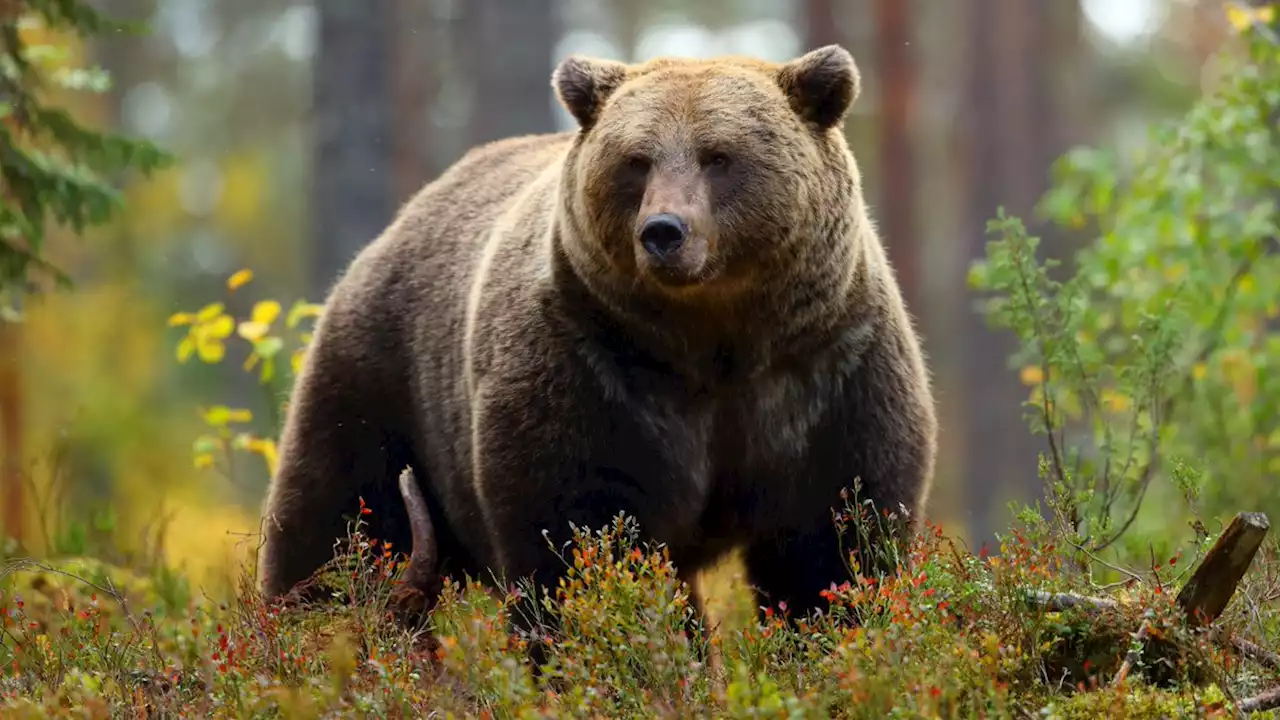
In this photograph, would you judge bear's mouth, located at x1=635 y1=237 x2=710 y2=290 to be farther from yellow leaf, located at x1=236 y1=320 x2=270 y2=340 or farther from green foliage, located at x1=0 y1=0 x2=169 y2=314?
yellow leaf, located at x1=236 y1=320 x2=270 y2=340

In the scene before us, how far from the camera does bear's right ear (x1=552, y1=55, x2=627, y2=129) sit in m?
6.11

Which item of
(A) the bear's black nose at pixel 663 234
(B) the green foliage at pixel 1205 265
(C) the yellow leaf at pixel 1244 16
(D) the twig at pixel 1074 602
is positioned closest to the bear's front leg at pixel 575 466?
(A) the bear's black nose at pixel 663 234

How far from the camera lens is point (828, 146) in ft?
19.6

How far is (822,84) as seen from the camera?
5930mm

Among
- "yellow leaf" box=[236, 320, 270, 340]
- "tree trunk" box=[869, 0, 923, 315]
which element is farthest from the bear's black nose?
"tree trunk" box=[869, 0, 923, 315]

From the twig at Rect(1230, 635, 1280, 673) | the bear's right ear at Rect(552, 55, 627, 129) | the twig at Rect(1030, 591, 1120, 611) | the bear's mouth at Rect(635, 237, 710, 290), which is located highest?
the bear's right ear at Rect(552, 55, 627, 129)

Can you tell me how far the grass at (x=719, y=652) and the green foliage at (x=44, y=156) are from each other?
2853 mm

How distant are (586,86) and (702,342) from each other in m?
1.08

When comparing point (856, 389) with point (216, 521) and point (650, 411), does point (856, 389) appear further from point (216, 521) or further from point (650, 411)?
point (216, 521)

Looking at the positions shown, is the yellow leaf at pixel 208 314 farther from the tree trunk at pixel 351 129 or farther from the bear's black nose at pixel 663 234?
the tree trunk at pixel 351 129

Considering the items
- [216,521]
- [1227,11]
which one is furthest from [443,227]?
[216,521]

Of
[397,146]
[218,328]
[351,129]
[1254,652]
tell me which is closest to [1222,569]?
A: [1254,652]

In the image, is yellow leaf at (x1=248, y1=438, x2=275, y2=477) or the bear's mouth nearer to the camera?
the bear's mouth

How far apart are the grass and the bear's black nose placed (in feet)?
3.01
